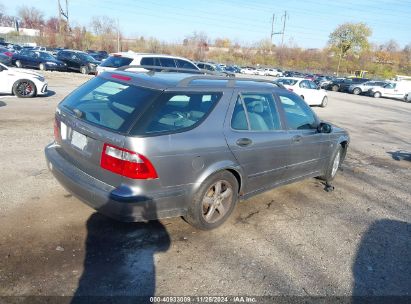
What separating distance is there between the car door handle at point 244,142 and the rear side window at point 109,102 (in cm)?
107

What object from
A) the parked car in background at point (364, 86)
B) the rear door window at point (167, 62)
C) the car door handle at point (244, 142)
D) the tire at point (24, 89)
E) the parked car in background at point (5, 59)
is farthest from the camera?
the parked car in background at point (364, 86)

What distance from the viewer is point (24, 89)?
38.5 ft

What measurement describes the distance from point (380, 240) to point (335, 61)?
3096 inches

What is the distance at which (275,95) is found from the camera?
436 centimetres

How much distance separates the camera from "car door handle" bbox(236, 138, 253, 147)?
12.1ft

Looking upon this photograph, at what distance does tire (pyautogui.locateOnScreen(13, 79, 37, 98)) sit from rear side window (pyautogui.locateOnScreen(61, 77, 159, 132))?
9155mm

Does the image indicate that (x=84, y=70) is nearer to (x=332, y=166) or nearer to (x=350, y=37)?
(x=332, y=166)

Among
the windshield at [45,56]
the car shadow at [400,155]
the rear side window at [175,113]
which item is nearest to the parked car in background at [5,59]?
the windshield at [45,56]

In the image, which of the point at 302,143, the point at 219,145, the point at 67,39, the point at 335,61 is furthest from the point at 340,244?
the point at 335,61

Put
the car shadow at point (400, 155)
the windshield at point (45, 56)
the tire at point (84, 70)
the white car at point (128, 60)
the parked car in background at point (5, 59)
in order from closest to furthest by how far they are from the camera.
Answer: the car shadow at point (400, 155) < the white car at point (128, 60) < the parked car in background at point (5, 59) < the windshield at point (45, 56) < the tire at point (84, 70)

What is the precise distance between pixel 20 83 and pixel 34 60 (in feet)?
46.5

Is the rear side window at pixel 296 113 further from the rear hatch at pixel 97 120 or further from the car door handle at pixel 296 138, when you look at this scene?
the rear hatch at pixel 97 120

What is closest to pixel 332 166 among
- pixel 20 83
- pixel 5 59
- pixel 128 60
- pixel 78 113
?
Answer: pixel 78 113

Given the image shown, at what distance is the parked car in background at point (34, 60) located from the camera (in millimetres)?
23609
